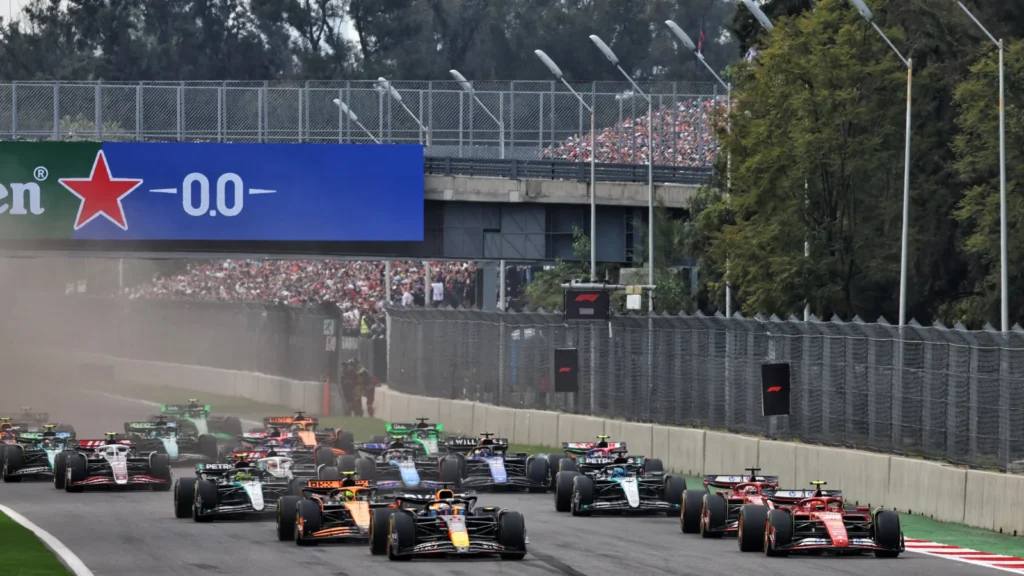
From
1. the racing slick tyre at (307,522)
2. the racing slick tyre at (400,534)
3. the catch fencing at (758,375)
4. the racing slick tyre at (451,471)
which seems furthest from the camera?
the racing slick tyre at (451,471)

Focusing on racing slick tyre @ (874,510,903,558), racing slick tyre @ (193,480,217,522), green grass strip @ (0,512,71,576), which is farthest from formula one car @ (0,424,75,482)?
racing slick tyre @ (874,510,903,558)

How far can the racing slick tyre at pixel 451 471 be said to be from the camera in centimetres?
2830

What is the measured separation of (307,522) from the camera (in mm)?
21578

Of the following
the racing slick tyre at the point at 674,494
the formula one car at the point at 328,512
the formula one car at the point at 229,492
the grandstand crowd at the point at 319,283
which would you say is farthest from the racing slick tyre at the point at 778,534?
the grandstand crowd at the point at 319,283

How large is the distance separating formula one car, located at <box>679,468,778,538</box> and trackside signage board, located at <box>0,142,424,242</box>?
94.8ft

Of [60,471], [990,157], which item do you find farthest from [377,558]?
[990,157]

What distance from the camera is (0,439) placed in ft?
107

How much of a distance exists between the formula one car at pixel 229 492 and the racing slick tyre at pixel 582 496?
3.62 metres

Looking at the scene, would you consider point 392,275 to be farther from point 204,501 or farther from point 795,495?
point 795,495

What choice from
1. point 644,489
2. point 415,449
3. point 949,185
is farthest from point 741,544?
point 949,185

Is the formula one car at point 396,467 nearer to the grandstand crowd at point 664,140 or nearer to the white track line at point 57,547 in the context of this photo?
the white track line at point 57,547

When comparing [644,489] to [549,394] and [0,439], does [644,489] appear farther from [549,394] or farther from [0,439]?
[549,394]

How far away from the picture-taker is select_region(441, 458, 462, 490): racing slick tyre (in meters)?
28.3

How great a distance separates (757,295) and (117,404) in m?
22.3
